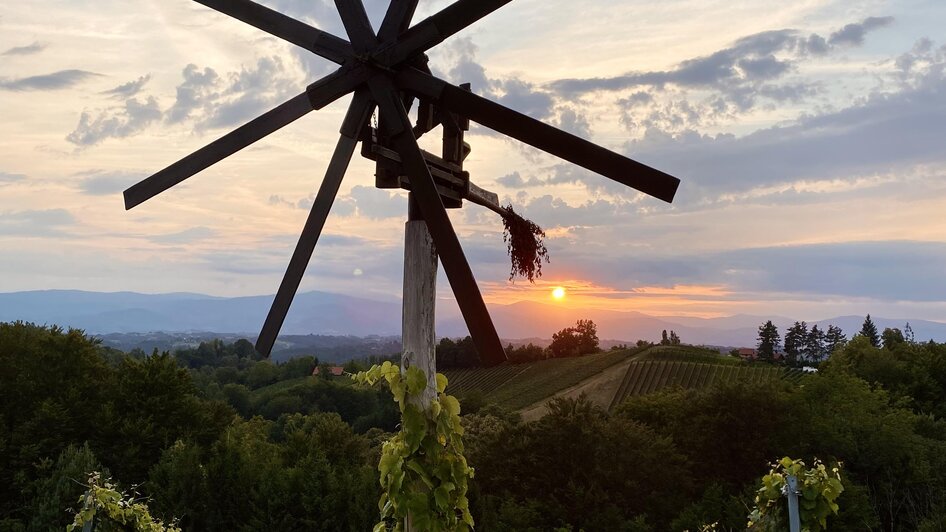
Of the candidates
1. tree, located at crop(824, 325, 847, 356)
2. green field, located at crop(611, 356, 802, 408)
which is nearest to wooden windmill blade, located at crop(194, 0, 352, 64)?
green field, located at crop(611, 356, 802, 408)

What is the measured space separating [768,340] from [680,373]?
2865cm

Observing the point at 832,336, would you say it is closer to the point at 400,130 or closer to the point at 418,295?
the point at 418,295

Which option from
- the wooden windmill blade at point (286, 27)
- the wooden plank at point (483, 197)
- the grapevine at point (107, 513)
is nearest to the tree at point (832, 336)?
the wooden plank at point (483, 197)

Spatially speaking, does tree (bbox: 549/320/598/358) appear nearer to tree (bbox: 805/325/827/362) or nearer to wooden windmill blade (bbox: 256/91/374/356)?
tree (bbox: 805/325/827/362)

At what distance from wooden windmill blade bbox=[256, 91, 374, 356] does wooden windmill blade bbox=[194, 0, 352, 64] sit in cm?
44

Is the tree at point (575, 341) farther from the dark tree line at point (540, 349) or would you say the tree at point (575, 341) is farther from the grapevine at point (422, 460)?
the grapevine at point (422, 460)

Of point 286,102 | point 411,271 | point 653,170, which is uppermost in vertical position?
point 286,102

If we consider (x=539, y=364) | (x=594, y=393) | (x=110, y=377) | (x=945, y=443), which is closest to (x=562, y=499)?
(x=110, y=377)

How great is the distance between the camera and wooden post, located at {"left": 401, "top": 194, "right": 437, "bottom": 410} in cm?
451

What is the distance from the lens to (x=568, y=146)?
3.95 metres

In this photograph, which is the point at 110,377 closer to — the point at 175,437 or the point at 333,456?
the point at 175,437

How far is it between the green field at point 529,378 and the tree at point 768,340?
2137 centimetres

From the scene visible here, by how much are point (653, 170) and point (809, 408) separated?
1103 inches

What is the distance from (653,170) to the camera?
12.6ft
